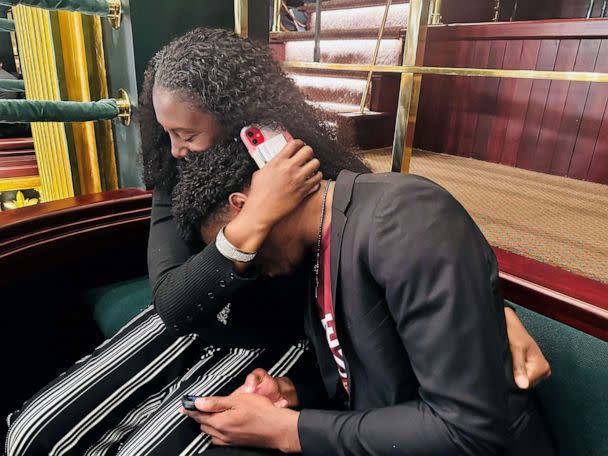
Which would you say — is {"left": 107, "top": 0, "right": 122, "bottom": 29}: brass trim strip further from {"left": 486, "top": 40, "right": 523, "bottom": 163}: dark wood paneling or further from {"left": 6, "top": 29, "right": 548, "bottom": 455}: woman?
{"left": 486, "top": 40, "right": 523, "bottom": 163}: dark wood paneling

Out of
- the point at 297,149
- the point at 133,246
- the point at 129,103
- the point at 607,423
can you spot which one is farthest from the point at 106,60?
the point at 607,423

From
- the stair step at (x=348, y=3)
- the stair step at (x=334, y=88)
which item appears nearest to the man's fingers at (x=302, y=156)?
the stair step at (x=334, y=88)

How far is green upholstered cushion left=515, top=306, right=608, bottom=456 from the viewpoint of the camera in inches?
31.9

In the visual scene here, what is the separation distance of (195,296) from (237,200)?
18cm

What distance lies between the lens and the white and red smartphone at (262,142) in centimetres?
74

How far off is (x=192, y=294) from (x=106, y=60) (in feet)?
2.90

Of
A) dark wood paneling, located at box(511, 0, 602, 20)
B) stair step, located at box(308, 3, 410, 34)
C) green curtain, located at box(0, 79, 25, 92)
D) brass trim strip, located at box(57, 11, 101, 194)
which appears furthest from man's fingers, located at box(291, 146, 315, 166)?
dark wood paneling, located at box(511, 0, 602, 20)

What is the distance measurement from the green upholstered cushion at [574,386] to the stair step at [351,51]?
238cm

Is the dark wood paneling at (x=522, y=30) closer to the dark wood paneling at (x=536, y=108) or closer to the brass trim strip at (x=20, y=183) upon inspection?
the dark wood paneling at (x=536, y=108)

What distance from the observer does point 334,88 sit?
3.20 m

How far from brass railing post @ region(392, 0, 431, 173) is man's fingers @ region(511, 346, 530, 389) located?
2.21 feet

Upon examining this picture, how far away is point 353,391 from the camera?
2.44ft

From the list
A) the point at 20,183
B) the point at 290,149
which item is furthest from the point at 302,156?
the point at 20,183

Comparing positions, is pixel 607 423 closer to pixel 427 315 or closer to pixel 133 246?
pixel 427 315
